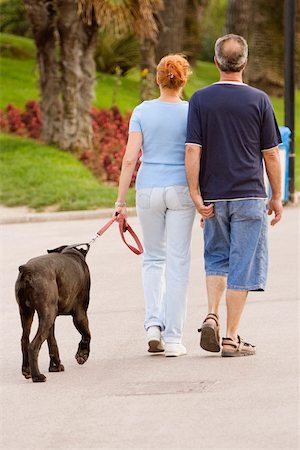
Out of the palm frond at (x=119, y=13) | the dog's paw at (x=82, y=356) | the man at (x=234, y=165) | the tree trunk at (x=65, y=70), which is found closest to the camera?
the man at (x=234, y=165)

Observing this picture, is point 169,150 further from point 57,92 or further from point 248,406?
point 57,92

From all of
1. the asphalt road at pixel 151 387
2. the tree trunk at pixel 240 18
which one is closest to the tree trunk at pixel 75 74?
the asphalt road at pixel 151 387

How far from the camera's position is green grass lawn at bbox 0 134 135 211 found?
1984 centimetres

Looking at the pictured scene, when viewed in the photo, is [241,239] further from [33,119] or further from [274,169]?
[33,119]

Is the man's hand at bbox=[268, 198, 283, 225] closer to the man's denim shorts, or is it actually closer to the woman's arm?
the man's denim shorts

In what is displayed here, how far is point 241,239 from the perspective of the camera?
355 inches

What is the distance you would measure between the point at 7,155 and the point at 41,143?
1047 millimetres

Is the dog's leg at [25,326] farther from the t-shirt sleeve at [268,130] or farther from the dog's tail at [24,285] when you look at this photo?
the t-shirt sleeve at [268,130]

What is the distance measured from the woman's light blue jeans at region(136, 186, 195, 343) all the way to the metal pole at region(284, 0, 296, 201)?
11340 mm

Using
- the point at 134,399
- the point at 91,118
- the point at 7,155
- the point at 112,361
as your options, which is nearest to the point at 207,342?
the point at 112,361

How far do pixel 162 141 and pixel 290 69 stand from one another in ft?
38.2

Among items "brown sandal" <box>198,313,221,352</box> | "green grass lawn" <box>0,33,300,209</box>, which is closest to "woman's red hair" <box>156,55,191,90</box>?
"brown sandal" <box>198,313,221,352</box>

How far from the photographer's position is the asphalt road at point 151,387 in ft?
22.9

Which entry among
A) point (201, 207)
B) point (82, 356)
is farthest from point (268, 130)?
point (82, 356)
